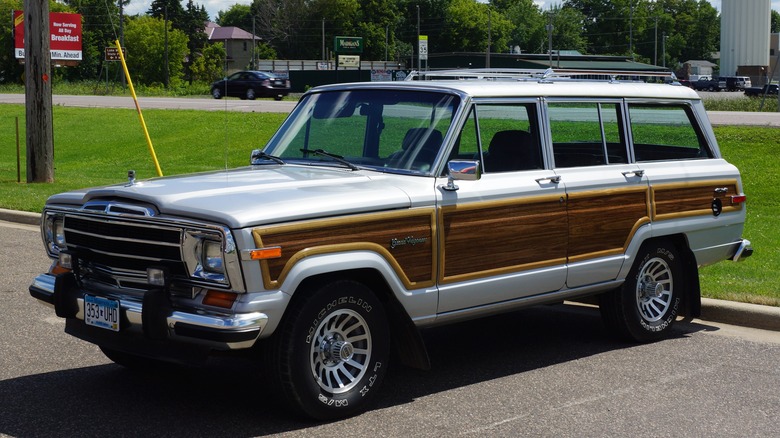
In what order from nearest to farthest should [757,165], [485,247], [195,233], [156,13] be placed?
[195,233] → [485,247] → [757,165] → [156,13]

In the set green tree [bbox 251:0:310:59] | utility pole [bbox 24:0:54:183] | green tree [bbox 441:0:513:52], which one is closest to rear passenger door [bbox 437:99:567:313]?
utility pole [bbox 24:0:54:183]

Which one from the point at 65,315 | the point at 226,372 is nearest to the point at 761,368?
the point at 226,372

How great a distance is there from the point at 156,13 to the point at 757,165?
98.8 meters

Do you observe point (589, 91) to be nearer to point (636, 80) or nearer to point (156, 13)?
point (636, 80)

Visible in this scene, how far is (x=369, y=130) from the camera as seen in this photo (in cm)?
691

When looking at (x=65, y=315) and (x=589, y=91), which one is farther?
(x=589, y=91)

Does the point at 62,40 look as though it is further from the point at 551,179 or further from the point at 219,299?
the point at 219,299

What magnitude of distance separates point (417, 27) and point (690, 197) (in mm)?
118614

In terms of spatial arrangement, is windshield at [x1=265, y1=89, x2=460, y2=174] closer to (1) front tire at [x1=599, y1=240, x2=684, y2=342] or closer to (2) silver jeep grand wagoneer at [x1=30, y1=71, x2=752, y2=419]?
(2) silver jeep grand wagoneer at [x1=30, y1=71, x2=752, y2=419]

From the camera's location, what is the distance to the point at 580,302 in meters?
8.98

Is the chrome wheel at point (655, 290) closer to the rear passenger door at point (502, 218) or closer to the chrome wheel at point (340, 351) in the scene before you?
the rear passenger door at point (502, 218)

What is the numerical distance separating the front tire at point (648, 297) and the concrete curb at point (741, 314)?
0.67m

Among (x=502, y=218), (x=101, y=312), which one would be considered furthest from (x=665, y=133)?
(x=101, y=312)

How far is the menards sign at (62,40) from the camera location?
2288 centimetres
